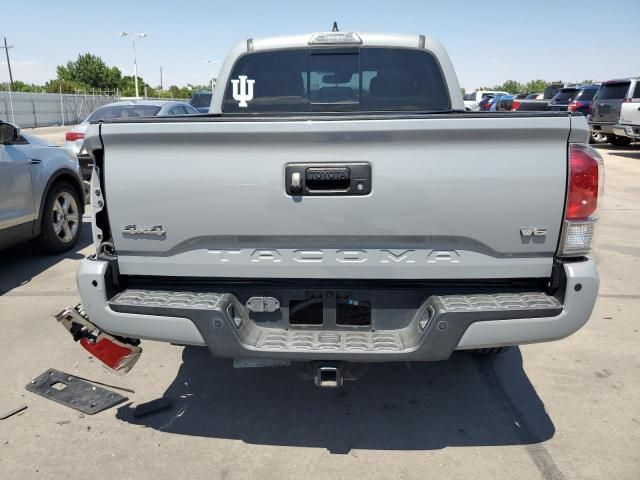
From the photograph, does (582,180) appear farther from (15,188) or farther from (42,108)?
(42,108)

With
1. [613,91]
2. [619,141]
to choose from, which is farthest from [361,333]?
[619,141]

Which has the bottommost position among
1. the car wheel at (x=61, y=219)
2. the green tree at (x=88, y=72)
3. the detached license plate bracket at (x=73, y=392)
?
the detached license plate bracket at (x=73, y=392)

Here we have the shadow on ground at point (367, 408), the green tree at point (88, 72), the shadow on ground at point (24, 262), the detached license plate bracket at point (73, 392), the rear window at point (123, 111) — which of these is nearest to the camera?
the shadow on ground at point (367, 408)

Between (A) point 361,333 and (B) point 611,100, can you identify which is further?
(B) point 611,100

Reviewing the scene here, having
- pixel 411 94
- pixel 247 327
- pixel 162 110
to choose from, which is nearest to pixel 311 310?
pixel 247 327

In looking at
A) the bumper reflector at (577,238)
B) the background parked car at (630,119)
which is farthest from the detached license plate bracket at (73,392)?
the background parked car at (630,119)

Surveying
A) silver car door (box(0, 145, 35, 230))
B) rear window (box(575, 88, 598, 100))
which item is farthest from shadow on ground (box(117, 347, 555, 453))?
rear window (box(575, 88, 598, 100))

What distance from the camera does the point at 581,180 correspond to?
2.33 meters

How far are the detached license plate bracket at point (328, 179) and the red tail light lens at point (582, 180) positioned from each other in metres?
0.90

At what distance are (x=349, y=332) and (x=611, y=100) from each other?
693 inches

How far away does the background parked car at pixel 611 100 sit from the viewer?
52.5 ft

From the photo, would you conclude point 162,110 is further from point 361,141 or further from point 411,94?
point 361,141

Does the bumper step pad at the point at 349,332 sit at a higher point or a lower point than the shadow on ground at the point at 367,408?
higher

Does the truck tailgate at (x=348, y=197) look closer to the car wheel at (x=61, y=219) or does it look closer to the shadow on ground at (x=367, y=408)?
the shadow on ground at (x=367, y=408)
